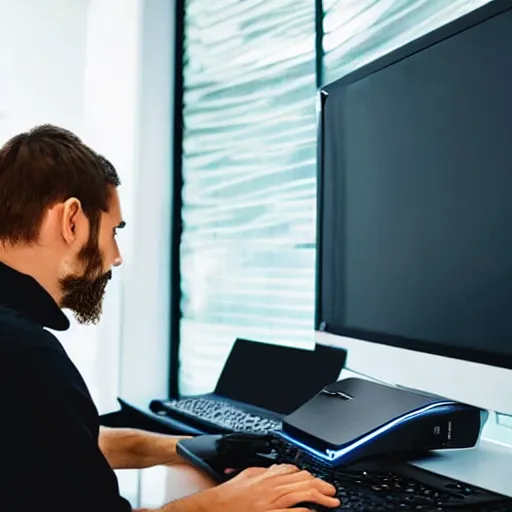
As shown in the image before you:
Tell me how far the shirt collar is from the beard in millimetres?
45

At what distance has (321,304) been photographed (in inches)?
50.5

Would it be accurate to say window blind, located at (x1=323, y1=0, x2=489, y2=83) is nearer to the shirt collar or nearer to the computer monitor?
the computer monitor

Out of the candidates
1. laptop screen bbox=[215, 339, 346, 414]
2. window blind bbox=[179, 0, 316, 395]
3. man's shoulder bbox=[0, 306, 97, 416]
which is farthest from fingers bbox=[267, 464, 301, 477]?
window blind bbox=[179, 0, 316, 395]

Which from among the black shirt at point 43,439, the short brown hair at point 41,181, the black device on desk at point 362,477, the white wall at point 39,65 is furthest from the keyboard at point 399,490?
the white wall at point 39,65

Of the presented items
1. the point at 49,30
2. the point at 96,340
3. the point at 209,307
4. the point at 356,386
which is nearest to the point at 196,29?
the point at 49,30

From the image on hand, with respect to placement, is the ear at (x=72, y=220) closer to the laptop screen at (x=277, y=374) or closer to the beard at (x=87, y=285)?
the beard at (x=87, y=285)

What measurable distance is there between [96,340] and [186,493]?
4.40ft

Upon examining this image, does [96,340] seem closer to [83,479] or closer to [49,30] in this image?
[49,30]

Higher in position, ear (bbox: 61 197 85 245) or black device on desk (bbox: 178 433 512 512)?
ear (bbox: 61 197 85 245)

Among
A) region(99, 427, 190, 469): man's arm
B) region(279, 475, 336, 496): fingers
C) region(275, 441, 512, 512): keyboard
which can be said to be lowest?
region(99, 427, 190, 469): man's arm

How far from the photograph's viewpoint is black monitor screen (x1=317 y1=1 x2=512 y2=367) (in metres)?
0.89

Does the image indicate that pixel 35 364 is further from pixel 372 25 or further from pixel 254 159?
pixel 254 159

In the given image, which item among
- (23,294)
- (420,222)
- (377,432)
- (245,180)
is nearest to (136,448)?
(23,294)

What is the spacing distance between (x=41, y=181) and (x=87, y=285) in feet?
0.59
